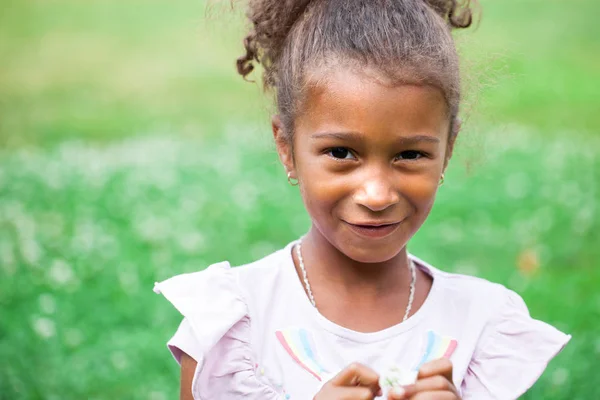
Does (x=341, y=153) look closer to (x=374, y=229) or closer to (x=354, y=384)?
(x=374, y=229)

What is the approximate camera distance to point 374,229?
2574mm

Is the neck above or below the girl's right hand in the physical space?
above

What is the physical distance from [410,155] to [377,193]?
182mm

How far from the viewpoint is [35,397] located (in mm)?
3834

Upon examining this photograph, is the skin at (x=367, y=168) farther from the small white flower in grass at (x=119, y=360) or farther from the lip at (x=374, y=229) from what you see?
the small white flower in grass at (x=119, y=360)

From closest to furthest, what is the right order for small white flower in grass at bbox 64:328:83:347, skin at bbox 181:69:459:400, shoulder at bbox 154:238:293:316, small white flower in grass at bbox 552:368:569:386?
skin at bbox 181:69:459:400, shoulder at bbox 154:238:293:316, small white flower in grass at bbox 552:368:569:386, small white flower in grass at bbox 64:328:83:347

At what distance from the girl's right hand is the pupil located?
0.61 meters

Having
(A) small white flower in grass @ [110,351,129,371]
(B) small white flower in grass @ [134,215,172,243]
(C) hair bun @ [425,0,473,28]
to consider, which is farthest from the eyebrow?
(B) small white flower in grass @ [134,215,172,243]

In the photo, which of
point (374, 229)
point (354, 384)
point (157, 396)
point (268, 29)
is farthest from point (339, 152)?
point (157, 396)

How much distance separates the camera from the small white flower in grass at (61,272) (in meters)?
4.77

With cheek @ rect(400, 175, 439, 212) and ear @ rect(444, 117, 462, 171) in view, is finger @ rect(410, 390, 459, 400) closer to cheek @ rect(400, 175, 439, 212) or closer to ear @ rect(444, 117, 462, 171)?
cheek @ rect(400, 175, 439, 212)

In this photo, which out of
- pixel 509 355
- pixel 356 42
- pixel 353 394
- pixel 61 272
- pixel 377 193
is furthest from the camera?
pixel 61 272

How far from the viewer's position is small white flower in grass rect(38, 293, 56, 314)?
14.7 ft

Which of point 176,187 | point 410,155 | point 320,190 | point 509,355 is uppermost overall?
point 410,155
